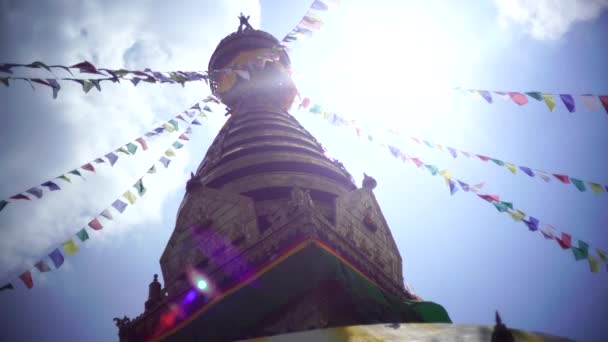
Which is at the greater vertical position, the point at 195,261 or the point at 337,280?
the point at 195,261

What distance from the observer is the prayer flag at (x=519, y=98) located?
10070 millimetres

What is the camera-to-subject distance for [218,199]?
12102mm

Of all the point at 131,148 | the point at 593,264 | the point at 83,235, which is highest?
the point at 131,148

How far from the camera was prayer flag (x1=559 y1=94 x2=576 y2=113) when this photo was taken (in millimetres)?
9283

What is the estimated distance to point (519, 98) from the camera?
33.3 ft

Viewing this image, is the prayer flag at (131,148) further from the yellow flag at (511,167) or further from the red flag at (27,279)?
the yellow flag at (511,167)

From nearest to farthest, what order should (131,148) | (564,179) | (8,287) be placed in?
(8,287), (564,179), (131,148)

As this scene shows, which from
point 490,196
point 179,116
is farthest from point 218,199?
point 490,196

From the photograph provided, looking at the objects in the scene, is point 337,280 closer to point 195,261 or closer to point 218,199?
point 195,261

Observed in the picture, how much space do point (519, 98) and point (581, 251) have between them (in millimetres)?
3780

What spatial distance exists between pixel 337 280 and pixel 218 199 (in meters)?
5.28

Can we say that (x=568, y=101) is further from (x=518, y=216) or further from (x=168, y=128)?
(x=168, y=128)

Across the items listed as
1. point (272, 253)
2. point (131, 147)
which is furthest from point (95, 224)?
point (272, 253)

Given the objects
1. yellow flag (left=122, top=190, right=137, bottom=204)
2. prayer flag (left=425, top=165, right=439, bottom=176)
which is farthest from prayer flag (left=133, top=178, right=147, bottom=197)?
prayer flag (left=425, top=165, right=439, bottom=176)
